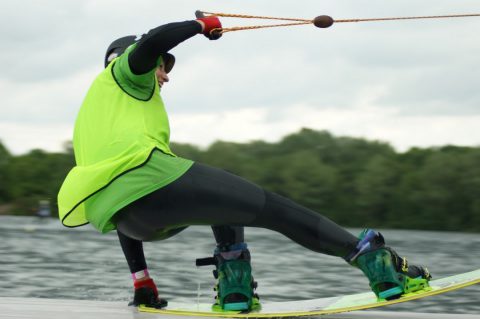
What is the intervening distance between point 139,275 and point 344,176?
2404 inches

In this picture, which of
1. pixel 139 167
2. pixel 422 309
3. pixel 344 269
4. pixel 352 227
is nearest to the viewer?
pixel 139 167

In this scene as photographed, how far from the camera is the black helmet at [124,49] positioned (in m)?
4.50

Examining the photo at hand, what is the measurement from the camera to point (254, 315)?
451 cm

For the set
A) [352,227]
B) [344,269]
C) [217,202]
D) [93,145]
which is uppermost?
[352,227]

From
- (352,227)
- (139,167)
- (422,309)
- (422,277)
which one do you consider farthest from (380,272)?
(352,227)

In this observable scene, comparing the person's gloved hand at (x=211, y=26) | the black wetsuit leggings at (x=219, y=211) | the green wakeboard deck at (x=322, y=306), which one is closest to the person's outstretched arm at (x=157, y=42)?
the person's gloved hand at (x=211, y=26)

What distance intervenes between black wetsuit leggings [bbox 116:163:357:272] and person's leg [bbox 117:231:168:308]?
0.55 meters

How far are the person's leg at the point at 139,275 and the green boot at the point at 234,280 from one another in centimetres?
40

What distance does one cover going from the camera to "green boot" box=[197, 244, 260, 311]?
4.66 metres

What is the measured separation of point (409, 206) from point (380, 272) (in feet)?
182

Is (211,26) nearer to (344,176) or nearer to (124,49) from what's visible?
(124,49)

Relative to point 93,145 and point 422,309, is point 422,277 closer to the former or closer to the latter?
point 93,145

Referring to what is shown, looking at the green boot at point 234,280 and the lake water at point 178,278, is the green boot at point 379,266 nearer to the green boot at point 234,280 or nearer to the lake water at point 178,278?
the green boot at point 234,280

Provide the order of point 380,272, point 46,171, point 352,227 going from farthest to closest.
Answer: point 46,171, point 352,227, point 380,272
